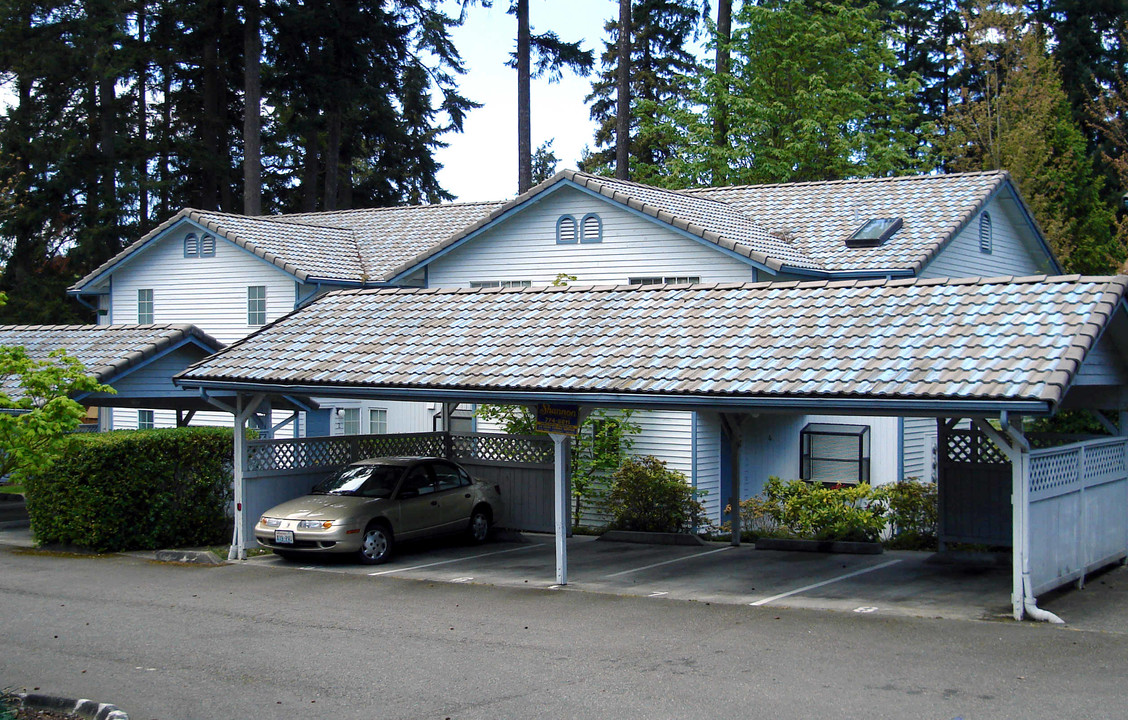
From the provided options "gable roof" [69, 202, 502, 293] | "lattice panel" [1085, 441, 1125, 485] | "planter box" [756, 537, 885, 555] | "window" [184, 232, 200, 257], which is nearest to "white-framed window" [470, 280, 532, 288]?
"gable roof" [69, 202, 502, 293]

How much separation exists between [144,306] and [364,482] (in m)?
15.1

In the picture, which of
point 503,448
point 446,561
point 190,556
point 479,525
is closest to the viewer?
point 446,561

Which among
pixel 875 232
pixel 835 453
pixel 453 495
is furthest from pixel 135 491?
pixel 875 232

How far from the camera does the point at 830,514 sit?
1784cm

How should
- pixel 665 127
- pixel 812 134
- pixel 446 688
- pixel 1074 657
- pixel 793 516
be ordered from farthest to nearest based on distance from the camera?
pixel 665 127, pixel 812 134, pixel 793 516, pixel 1074 657, pixel 446 688

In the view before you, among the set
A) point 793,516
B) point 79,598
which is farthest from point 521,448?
point 79,598

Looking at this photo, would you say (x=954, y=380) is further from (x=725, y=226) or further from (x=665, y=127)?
(x=665, y=127)

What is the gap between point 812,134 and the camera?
3547 cm

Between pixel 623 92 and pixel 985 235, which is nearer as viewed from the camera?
pixel 985 235

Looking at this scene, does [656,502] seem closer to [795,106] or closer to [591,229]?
[591,229]

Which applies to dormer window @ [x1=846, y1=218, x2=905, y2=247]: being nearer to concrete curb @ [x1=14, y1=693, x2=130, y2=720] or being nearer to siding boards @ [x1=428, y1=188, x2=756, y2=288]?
siding boards @ [x1=428, y1=188, x2=756, y2=288]

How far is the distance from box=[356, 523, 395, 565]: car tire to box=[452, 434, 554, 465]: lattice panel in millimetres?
3291

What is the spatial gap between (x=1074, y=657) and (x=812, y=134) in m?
27.0

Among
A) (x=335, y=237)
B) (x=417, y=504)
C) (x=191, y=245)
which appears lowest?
(x=417, y=504)
